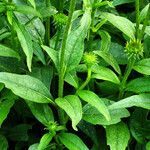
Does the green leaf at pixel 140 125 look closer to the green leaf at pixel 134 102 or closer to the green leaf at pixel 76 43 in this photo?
the green leaf at pixel 134 102

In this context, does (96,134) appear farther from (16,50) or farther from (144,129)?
(16,50)

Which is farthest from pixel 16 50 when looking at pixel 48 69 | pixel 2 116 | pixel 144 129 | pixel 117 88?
pixel 144 129

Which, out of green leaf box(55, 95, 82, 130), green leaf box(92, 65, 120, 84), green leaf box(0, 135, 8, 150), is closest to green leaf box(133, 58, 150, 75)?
green leaf box(92, 65, 120, 84)

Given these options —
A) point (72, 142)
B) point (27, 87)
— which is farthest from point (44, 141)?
point (27, 87)

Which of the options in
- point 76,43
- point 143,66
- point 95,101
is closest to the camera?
point 95,101

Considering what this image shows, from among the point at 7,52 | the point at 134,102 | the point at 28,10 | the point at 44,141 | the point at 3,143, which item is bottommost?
the point at 3,143

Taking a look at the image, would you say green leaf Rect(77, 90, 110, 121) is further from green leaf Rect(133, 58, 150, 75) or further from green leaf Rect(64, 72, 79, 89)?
green leaf Rect(133, 58, 150, 75)

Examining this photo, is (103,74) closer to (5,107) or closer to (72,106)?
(72,106)

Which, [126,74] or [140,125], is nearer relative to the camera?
[126,74]
